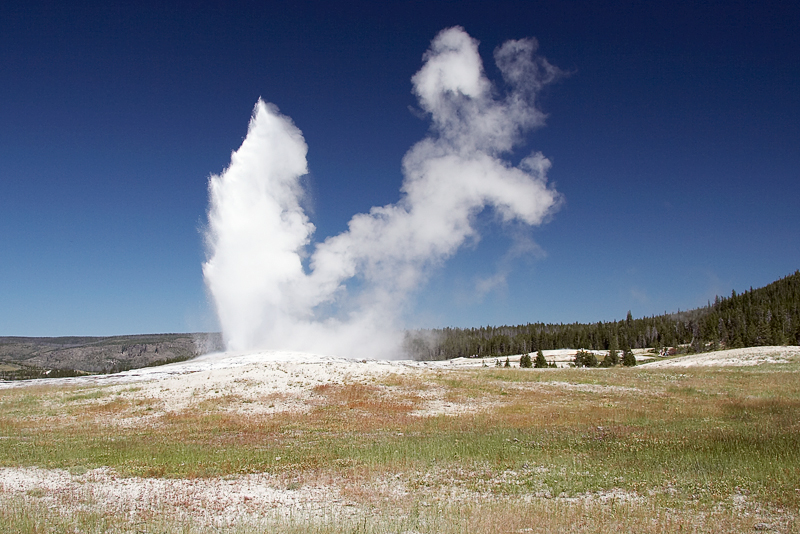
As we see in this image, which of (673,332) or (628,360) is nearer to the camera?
(628,360)

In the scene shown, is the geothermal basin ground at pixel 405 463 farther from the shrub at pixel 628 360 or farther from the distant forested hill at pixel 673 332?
the distant forested hill at pixel 673 332

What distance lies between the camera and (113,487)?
42.7ft

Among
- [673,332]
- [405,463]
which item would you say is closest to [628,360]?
[405,463]

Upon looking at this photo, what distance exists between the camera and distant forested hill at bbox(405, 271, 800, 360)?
367 feet

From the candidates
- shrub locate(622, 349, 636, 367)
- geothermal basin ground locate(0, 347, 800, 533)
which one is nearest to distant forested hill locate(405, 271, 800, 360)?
shrub locate(622, 349, 636, 367)

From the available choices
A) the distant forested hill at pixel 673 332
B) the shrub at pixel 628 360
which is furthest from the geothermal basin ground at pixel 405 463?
the distant forested hill at pixel 673 332

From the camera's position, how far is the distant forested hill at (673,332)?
11200 centimetres

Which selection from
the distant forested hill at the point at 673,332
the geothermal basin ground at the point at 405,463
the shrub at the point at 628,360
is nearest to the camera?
the geothermal basin ground at the point at 405,463

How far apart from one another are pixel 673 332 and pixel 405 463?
15610 cm

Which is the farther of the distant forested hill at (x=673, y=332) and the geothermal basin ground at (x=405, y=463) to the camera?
the distant forested hill at (x=673, y=332)

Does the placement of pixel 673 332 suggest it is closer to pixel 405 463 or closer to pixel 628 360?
pixel 628 360

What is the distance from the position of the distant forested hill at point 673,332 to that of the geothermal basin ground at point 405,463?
89230mm

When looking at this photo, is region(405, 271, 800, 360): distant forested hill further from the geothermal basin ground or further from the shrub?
the geothermal basin ground

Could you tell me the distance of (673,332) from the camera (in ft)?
475
